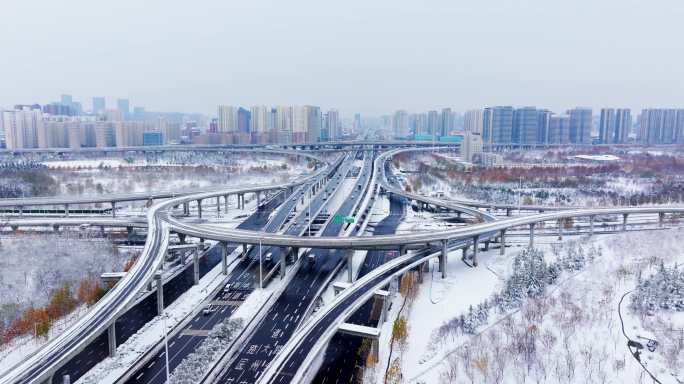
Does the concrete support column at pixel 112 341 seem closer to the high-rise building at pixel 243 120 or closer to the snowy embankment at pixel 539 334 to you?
the snowy embankment at pixel 539 334

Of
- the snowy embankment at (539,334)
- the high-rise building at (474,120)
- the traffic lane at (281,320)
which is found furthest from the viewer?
the high-rise building at (474,120)

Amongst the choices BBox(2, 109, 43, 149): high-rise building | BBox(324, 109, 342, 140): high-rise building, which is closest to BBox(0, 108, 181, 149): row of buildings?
BBox(2, 109, 43, 149): high-rise building

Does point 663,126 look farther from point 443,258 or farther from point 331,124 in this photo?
point 443,258

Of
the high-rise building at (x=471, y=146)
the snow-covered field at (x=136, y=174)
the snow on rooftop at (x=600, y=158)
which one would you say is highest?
the high-rise building at (x=471, y=146)

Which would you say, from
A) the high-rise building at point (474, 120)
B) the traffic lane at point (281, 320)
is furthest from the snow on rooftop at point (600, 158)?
the traffic lane at point (281, 320)

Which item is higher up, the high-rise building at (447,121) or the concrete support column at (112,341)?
the high-rise building at (447,121)

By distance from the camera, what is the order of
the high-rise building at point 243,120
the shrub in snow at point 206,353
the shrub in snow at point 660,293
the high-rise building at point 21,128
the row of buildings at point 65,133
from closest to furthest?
the shrub in snow at point 206,353 → the shrub in snow at point 660,293 → the high-rise building at point 21,128 → the row of buildings at point 65,133 → the high-rise building at point 243,120

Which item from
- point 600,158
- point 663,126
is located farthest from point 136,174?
point 663,126
